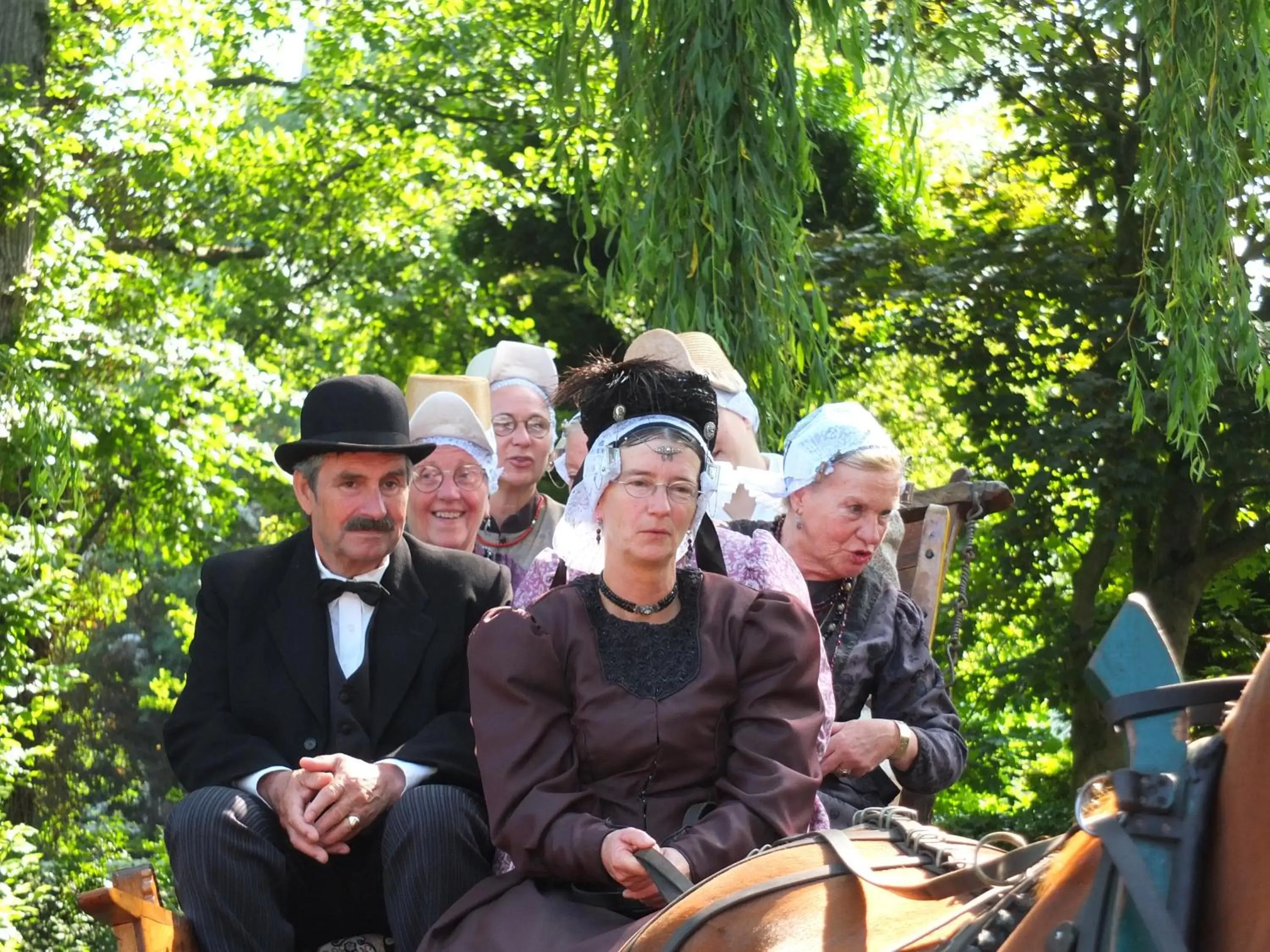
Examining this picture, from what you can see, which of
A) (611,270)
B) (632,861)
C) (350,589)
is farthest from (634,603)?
(611,270)

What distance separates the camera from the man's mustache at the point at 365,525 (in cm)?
339

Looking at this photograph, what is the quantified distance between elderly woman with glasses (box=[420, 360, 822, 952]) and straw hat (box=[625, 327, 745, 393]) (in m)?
1.01

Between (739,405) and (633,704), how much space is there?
6.15ft

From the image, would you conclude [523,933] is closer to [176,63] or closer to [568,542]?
[568,542]

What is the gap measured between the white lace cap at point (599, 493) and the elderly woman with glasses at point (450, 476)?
1.19m

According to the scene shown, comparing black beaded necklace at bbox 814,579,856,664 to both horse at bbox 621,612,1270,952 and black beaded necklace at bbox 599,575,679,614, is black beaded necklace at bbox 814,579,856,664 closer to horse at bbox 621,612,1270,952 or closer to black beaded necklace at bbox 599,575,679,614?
black beaded necklace at bbox 599,575,679,614

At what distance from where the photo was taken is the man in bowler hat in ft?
10.0

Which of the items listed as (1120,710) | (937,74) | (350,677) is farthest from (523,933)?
(937,74)

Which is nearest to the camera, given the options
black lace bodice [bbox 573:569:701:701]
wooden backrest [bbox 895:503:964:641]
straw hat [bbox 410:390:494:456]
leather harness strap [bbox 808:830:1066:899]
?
leather harness strap [bbox 808:830:1066:899]

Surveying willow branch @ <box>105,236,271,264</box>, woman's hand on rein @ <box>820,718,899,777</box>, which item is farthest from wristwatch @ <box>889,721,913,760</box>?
willow branch @ <box>105,236,271,264</box>

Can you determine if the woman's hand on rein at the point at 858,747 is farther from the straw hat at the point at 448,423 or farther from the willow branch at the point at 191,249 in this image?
the willow branch at the point at 191,249

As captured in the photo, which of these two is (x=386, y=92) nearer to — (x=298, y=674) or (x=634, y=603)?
(x=298, y=674)

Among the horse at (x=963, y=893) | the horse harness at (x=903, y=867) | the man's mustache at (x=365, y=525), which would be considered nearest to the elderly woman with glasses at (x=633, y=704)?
the horse harness at (x=903, y=867)

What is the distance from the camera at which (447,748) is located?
3.28 m
